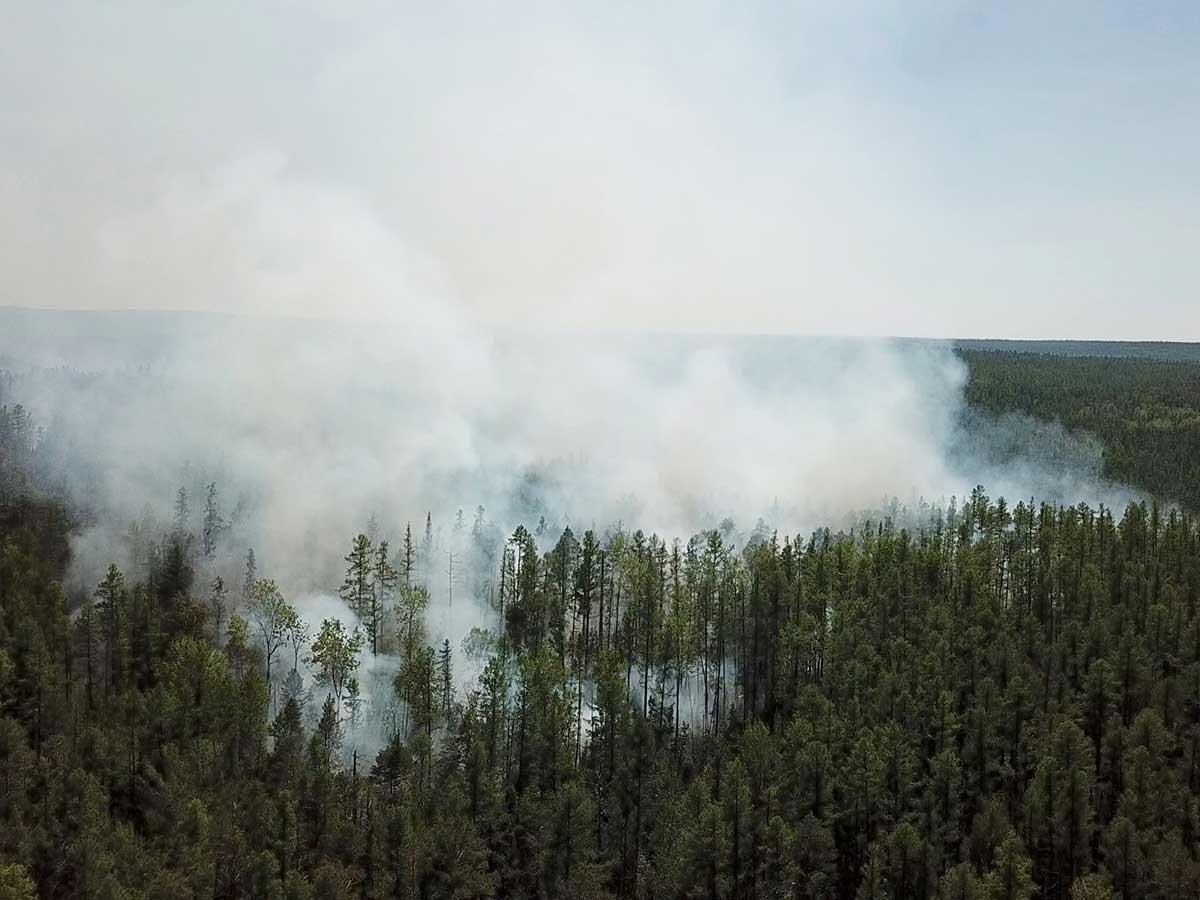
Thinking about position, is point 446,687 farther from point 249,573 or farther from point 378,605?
point 249,573

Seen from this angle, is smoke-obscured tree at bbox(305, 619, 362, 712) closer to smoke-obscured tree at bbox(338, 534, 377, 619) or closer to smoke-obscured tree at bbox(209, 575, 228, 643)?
smoke-obscured tree at bbox(338, 534, 377, 619)

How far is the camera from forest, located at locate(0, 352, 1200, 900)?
255 ft

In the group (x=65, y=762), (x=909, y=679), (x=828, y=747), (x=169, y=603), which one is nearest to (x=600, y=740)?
(x=828, y=747)

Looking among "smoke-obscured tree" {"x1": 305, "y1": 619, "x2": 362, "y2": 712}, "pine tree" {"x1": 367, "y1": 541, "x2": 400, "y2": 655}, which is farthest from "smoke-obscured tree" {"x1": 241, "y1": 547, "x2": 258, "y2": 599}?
"smoke-obscured tree" {"x1": 305, "y1": 619, "x2": 362, "y2": 712}

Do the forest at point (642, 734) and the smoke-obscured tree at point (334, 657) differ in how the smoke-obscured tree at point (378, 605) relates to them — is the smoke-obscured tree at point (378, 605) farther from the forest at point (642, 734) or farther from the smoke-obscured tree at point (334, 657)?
the smoke-obscured tree at point (334, 657)

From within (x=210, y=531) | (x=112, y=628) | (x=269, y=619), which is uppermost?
(x=210, y=531)

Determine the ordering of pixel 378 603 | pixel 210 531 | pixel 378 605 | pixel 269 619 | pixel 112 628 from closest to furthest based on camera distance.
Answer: pixel 112 628 < pixel 269 619 < pixel 378 605 < pixel 378 603 < pixel 210 531

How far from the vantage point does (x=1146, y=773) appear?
79562 millimetres

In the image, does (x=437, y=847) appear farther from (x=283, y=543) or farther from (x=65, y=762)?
(x=283, y=543)

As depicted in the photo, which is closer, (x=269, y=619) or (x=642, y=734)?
(x=642, y=734)

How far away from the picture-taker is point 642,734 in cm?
10094

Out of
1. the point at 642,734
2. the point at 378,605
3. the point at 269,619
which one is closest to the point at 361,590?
the point at 378,605

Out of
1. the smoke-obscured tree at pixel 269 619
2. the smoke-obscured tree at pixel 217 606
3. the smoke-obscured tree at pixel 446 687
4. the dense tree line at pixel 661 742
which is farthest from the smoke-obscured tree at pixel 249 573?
the smoke-obscured tree at pixel 446 687

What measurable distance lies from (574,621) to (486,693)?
3663 centimetres
